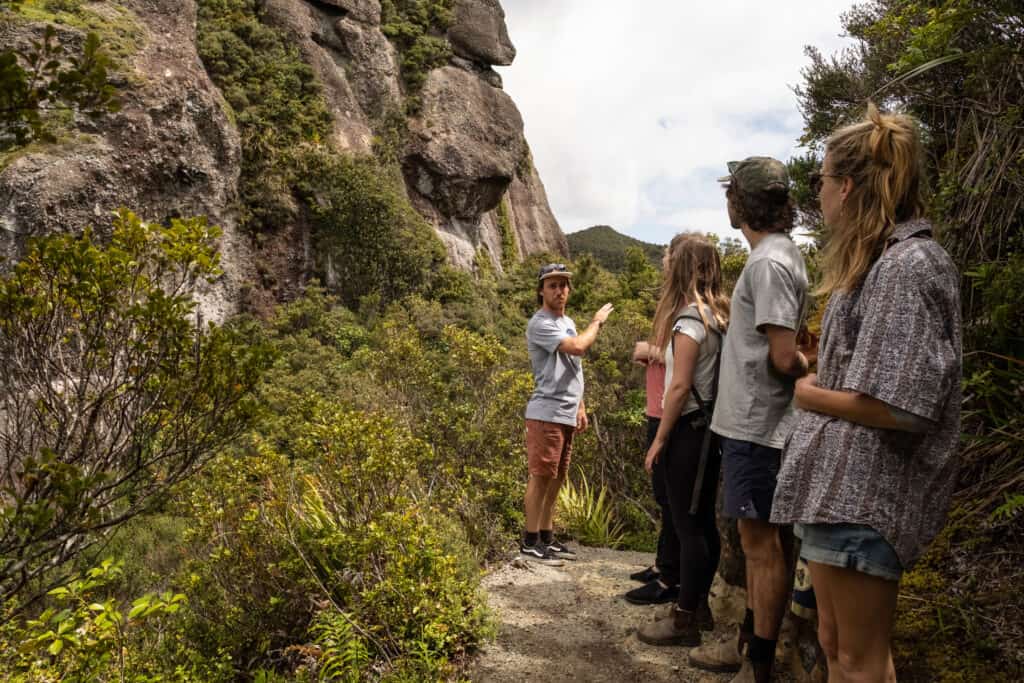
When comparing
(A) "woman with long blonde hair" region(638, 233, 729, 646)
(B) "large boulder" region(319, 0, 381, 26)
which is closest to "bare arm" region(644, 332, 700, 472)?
(A) "woman with long blonde hair" region(638, 233, 729, 646)

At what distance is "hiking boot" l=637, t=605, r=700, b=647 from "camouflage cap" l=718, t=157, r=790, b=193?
1.95 metres

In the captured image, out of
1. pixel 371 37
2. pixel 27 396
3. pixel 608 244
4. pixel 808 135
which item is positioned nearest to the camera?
pixel 27 396

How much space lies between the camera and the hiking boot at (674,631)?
3.29 metres

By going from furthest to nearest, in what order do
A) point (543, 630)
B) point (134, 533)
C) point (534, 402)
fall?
point (134, 533)
point (534, 402)
point (543, 630)

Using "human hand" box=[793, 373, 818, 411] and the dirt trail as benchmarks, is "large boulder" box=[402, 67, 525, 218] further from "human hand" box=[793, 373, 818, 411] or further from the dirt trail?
"human hand" box=[793, 373, 818, 411]

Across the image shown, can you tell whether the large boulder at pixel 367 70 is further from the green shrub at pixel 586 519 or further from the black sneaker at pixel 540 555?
the black sneaker at pixel 540 555

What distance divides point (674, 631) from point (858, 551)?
1955 millimetres

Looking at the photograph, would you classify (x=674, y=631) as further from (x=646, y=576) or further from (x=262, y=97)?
(x=262, y=97)

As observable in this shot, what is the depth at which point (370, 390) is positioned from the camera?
9.16 metres

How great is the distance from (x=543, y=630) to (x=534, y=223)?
102 feet

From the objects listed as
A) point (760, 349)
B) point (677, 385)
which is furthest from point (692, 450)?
point (760, 349)

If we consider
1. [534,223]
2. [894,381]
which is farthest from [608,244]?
[894,381]

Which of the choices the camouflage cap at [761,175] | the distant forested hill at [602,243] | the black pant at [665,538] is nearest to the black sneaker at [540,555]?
the black pant at [665,538]

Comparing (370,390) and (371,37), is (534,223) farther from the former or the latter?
(370,390)
